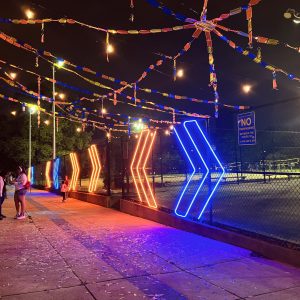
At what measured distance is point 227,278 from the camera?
5.44m

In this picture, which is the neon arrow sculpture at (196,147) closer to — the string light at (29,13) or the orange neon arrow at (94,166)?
the string light at (29,13)

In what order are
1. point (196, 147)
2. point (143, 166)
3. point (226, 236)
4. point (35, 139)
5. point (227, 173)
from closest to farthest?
point (226, 236) < point (196, 147) < point (227, 173) < point (143, 166) < point (35, 139)

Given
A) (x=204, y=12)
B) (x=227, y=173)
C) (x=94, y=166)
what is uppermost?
(x=204, y=12)

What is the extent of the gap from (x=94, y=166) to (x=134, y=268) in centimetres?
1175

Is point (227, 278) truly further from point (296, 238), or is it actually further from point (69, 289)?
point (296, 238)

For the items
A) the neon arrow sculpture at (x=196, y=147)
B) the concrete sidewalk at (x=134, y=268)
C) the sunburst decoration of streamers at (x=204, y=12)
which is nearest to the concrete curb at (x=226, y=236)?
the concrete sidewalk at (x=134, y=268)

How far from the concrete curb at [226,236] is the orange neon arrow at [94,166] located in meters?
5.46

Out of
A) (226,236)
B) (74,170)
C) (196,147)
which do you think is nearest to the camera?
(226,236)

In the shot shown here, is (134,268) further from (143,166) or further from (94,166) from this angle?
(94,166)

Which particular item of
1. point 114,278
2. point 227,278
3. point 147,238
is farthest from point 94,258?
point 227,278

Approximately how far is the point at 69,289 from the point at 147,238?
343 cm

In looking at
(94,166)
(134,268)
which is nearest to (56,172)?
(94,166)

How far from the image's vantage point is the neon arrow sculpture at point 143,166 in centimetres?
1105

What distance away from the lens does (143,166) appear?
38.8 ft
